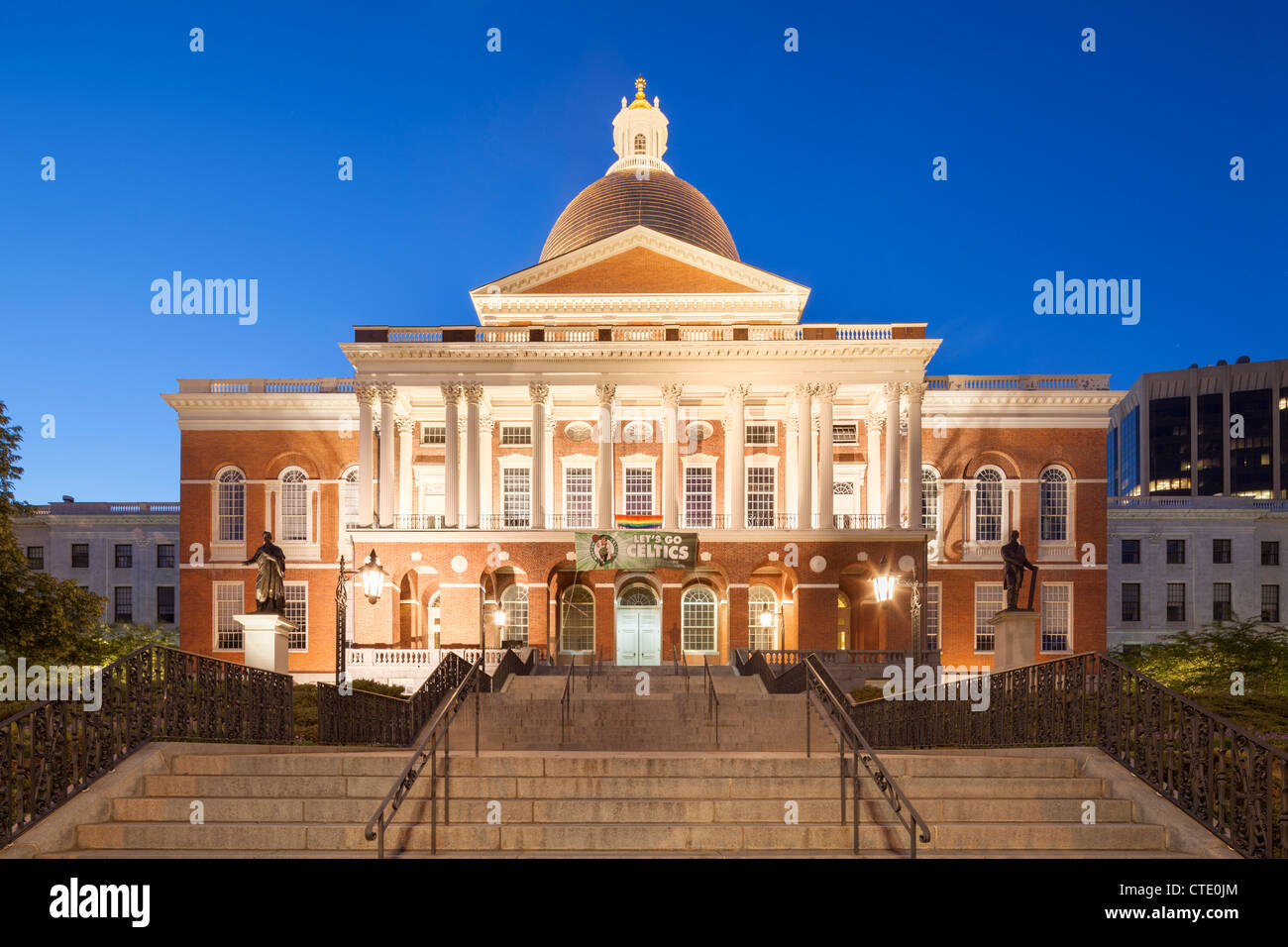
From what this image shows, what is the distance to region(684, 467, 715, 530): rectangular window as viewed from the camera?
46938 millimetres

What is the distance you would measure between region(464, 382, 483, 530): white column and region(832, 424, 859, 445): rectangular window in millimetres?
17187

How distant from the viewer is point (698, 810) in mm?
11195

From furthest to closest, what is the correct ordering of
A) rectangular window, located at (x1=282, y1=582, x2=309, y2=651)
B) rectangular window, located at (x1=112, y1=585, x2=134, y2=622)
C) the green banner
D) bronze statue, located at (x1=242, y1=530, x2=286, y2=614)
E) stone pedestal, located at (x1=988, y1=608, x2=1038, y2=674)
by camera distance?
rectangular window, located at (x1=112, y1=585, x2=134, y2=622)
rectangular window, located at (x1=282, y1=582, x2=309, y2=651)
the green banner
stone pedestal, located at (x1=988, y1=608, x2=1038, y2=674)
bronze statue, located at (x1=242, y1=530, x2=286, y2=614)

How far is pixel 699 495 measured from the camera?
47.3 meters

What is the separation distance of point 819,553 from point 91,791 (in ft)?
110

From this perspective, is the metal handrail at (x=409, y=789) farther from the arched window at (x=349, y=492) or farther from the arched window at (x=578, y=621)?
the arched window at (x=349, y=492)

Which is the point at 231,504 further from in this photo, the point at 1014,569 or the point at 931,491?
the point at 1014,569

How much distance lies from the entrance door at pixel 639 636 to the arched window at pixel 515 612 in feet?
14.3

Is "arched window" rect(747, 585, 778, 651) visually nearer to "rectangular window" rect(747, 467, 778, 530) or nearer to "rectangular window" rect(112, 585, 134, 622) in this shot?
"rectangular window" rect(747, 467, 778, 530)

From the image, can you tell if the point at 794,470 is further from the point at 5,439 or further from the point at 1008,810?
the point at 1008,810

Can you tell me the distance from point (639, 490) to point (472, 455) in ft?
28.2

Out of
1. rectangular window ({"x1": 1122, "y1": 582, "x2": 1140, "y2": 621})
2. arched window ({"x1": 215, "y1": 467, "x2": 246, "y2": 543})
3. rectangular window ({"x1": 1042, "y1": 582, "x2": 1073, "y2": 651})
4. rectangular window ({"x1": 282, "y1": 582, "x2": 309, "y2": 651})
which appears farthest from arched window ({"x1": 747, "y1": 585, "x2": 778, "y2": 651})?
arched window ({"x1": 215, "y1": 467, "x2": 246, "y2": 543})
